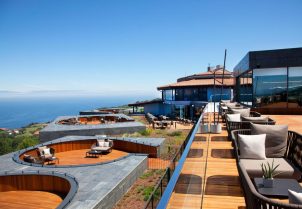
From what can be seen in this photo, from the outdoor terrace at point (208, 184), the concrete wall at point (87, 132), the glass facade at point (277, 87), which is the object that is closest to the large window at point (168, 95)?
the concrete wall at point (87, 132)

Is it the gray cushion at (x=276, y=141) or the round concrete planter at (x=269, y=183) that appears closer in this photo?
the round concrete planter at (x=269, y=183)

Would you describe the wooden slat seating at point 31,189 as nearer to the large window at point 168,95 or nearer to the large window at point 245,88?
the large window at point 245,88

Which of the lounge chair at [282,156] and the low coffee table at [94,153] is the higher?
the lounge chair at [282,156]

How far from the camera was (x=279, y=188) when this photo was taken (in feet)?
12.2

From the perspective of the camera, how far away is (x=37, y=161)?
608 inches

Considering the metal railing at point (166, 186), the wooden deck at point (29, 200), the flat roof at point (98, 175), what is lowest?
the wooden deck at point (29, 200)

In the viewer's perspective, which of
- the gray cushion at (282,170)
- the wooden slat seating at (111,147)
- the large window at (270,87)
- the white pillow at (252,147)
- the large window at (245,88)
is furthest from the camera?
the large window at (245,88)

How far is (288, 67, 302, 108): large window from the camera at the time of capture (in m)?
14.0

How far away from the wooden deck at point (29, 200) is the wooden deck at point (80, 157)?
3.95 m

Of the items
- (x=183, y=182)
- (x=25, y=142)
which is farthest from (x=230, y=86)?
(x=183, y=182)

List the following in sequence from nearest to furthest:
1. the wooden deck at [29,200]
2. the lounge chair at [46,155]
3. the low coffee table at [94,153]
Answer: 1. the wooden deck at [29,200]
2. the lounge chair at [46,155]
3. the low coffee table at [94,153]

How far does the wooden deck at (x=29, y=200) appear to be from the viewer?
1095cm

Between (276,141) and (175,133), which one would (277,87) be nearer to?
(276,141)

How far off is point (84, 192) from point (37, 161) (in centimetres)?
655
